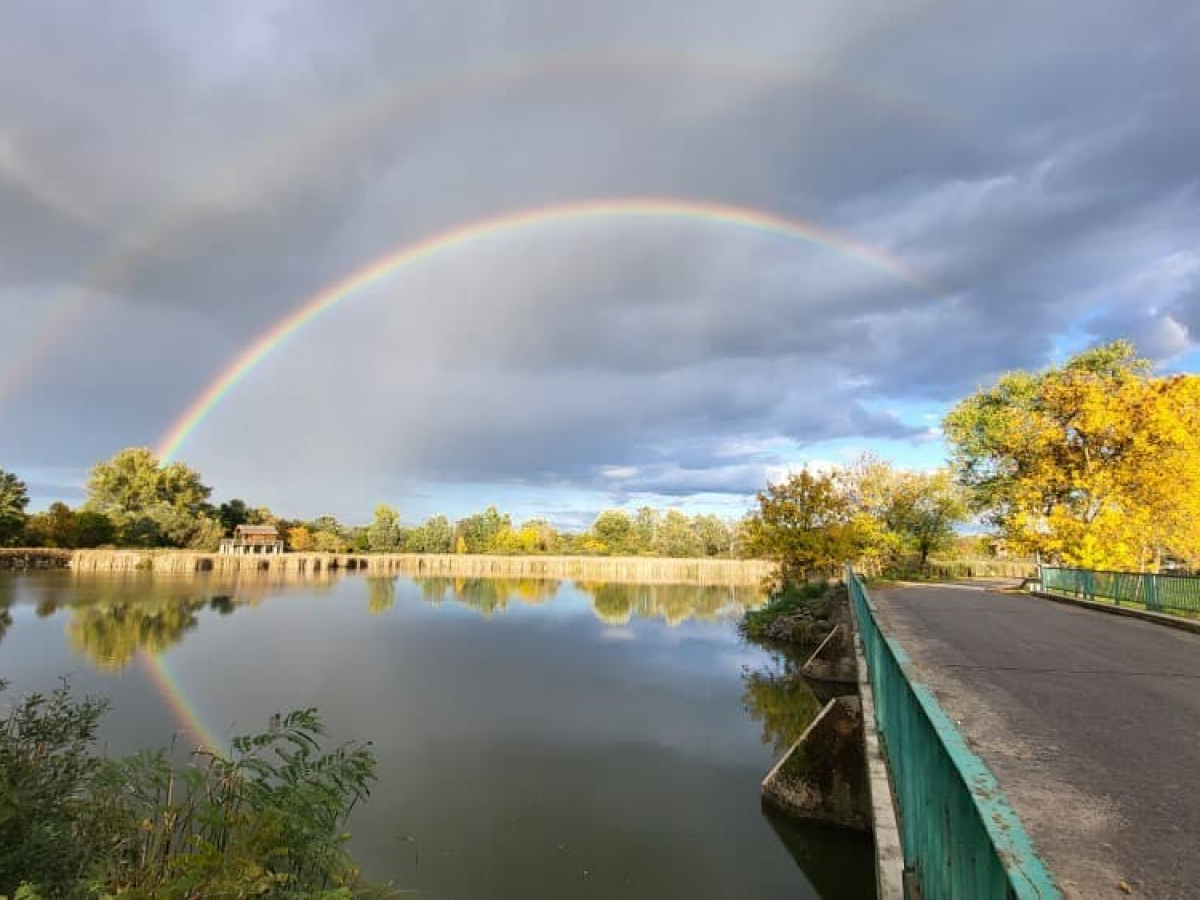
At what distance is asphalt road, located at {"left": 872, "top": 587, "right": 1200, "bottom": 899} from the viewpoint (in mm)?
3922

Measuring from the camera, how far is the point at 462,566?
8219 centimetres

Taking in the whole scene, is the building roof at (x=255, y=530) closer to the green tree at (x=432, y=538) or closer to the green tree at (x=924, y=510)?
the green tree at (x=432, y=538)

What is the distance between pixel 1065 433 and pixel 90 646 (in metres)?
37.5

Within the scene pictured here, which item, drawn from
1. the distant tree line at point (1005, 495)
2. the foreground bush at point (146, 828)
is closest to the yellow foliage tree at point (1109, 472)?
the distant tree line at point (1005, 495)

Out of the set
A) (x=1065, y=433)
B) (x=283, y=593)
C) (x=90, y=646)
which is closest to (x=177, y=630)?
(x=90, y=646)

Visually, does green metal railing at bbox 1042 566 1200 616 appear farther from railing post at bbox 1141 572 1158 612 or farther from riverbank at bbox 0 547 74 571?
riverbank at bbox 0 547 74 571

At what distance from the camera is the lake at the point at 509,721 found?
8.85 m

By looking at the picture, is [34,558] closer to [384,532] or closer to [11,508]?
[11,508]

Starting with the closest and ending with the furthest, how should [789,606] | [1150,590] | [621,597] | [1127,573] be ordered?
[1150,590] → [1127,573] → [789,606] → [621,597]

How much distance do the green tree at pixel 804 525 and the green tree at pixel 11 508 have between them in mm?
81247

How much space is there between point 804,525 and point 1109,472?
11.5 metres

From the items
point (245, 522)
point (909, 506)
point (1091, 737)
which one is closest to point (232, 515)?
point (245, 522)

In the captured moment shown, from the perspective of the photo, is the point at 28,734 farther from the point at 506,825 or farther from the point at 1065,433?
the point at 1065,433

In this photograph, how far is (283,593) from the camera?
49.3 metres
